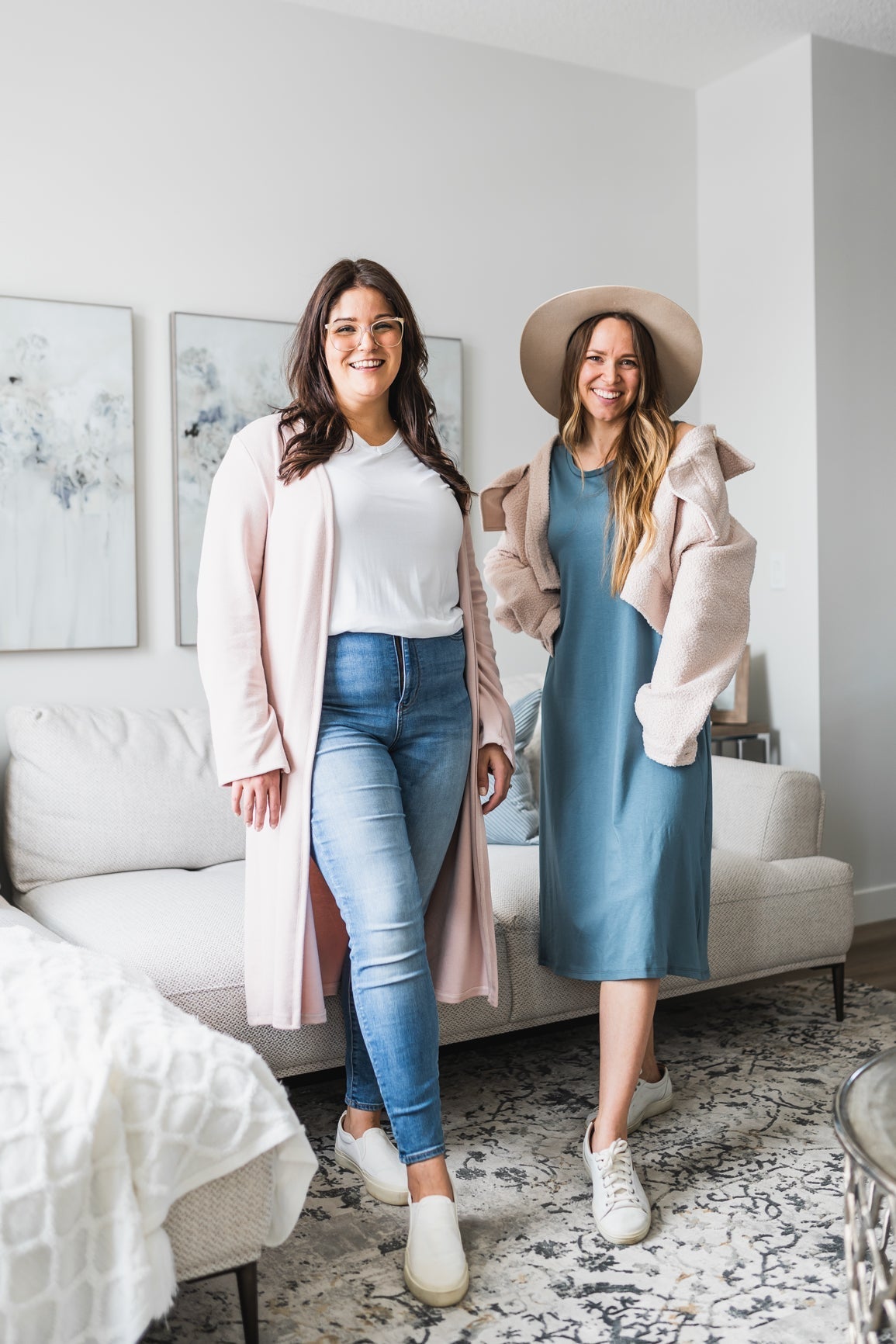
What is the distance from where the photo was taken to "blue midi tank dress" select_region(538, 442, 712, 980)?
1994 millimetres

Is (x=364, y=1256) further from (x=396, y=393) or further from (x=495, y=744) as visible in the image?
(x=396, y=393)

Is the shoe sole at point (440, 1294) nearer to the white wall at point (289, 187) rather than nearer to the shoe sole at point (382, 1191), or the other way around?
the shoe sole at point (382, 1191)

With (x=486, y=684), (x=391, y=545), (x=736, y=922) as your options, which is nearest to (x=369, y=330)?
(x=391, y=545)

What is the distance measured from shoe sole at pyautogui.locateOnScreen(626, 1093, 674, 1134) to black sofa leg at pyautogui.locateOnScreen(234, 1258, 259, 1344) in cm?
90

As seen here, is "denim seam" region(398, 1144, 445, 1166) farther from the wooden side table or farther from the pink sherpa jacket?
the wooden side table

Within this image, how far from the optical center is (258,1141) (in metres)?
1.43

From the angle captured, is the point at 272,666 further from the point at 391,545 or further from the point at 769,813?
the point at 769,813

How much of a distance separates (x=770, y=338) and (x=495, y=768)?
86.8 inches

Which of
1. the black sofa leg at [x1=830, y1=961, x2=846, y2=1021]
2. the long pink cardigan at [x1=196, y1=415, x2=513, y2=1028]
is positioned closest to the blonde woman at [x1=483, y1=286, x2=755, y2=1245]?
the long pink cardigan at [x1=196, y1=415, x2=513, y2=1028]

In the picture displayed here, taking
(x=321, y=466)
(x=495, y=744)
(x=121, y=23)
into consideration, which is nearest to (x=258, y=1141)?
(x=495, y=744)

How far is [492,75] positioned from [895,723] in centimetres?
226

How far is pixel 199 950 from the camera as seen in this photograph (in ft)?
6.81

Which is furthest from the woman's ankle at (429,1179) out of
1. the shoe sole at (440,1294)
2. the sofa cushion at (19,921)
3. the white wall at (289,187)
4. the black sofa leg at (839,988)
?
the white wall at (289,187)

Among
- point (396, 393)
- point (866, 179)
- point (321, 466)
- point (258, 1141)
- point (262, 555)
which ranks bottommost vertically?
point (258, 1141)
